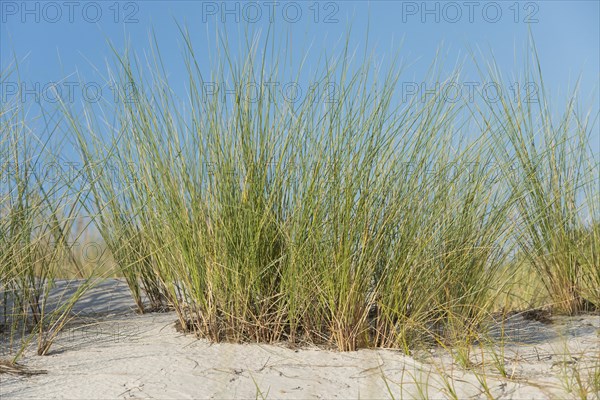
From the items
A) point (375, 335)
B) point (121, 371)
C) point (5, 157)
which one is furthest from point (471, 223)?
point (5, 157)

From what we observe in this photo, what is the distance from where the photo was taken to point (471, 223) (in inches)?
94.0

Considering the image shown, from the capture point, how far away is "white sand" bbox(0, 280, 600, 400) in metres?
1.88

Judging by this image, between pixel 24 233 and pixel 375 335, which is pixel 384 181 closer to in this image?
pixel 375 335

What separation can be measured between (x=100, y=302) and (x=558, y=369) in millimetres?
2376

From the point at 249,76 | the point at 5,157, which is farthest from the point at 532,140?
the point at 5,157

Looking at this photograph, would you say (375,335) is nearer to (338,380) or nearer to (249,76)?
(338,380)

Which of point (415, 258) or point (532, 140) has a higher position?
point (532, 140)

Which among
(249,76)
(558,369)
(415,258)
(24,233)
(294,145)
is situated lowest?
(558,369)

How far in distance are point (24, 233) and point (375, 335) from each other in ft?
4.83

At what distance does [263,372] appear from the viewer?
2.02m

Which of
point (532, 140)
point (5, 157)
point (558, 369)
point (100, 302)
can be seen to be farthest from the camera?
point (100, 302)

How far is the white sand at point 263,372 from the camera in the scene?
188cm

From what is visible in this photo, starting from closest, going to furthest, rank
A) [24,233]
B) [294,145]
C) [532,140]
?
[294,145] < [24,233] < [532,140]

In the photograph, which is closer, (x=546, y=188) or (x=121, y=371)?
(x=121, y=371)
